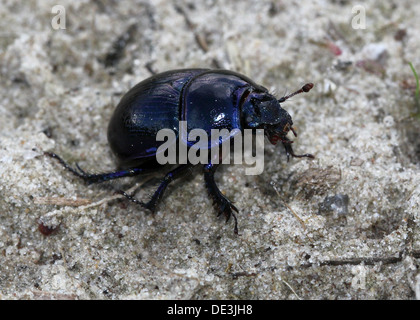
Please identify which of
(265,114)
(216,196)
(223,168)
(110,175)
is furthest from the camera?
(223,168)

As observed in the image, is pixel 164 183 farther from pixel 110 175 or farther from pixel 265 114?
pixel 265 114

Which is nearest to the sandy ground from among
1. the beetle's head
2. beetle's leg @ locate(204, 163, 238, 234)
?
beetle's leg @ locate(204, 163, 238, 234)

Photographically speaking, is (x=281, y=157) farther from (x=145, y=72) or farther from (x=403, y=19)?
(x=403, y=19)

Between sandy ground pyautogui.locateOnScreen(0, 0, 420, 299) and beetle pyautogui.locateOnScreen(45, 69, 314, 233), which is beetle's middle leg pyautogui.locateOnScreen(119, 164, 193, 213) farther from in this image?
sandy ground pyautogui.locateOnScreen(0, 0, 420, 299)

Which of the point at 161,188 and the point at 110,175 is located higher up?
the point at 110,175

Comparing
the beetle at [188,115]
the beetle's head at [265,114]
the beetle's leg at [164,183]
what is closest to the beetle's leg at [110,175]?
the beetle at [188,115]

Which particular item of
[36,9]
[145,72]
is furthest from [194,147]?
[36,9]

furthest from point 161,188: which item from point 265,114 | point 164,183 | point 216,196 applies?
point 265,114
